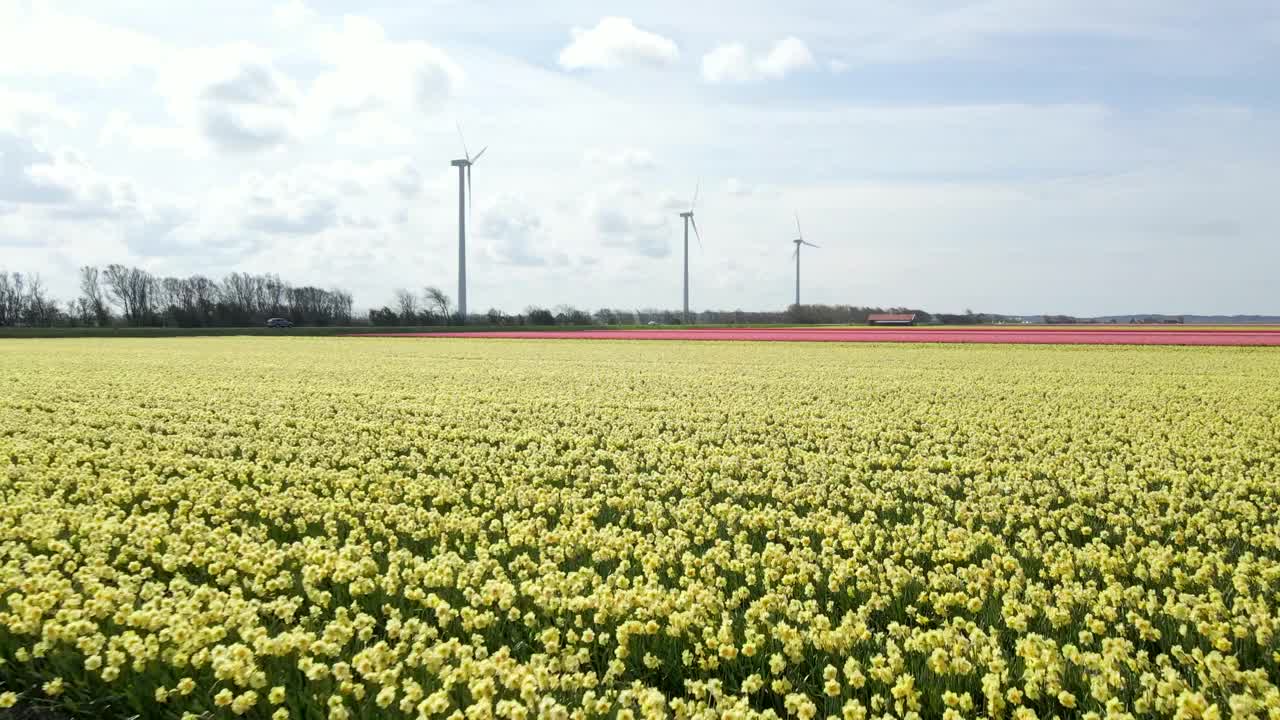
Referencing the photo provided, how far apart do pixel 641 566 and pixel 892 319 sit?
112 m

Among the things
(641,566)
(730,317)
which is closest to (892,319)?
(730,317)

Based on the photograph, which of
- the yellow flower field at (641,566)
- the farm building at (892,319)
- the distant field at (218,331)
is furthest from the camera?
the farm building at (892,319)

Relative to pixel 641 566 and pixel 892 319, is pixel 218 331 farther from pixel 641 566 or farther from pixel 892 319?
pixel 641 566

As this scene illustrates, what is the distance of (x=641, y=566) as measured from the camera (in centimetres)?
738

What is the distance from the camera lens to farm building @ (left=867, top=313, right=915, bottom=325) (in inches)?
4423

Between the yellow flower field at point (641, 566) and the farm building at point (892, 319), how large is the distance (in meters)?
98.2

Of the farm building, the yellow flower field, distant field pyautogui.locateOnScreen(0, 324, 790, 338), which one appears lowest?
the yellow flower field

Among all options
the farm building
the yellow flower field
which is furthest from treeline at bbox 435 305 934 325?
the yellow flower field

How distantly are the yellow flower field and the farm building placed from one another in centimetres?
9816

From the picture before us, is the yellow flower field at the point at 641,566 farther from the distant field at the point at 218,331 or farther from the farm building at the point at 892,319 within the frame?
the farm building at the point at 892,319

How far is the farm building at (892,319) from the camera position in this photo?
369 ft

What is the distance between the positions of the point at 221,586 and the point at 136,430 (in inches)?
389

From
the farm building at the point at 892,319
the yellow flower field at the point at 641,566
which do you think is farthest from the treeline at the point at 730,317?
the yellow flower field at the point at 641,566

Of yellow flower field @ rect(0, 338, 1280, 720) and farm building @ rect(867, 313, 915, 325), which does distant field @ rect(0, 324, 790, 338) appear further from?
yellow flower field @ rect(0, 338, 1280, 720)
